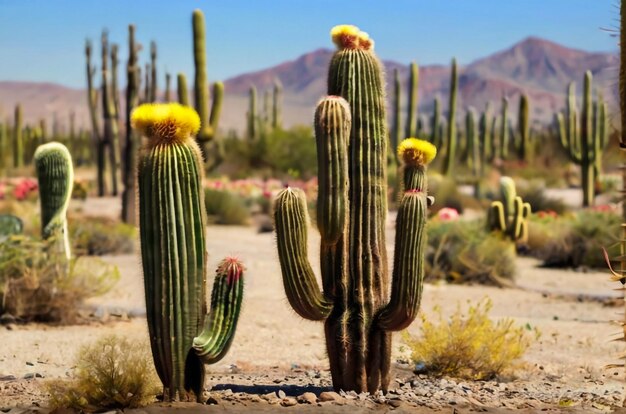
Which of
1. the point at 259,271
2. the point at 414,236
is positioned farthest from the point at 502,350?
the point at 259,271

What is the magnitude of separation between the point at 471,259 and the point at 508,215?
2069 millimetres

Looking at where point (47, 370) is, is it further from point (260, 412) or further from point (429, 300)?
point (429, 300)

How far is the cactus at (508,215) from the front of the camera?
1877cm

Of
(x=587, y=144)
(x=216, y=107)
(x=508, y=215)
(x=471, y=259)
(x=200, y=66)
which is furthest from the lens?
(x=587, y=144)

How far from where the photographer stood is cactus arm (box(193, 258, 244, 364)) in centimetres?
738

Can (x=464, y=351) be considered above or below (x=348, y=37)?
below

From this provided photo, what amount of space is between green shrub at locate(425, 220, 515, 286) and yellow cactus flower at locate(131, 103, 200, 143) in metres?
10.1

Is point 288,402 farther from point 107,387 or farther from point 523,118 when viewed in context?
point 523,118

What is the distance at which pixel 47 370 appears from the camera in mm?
9875

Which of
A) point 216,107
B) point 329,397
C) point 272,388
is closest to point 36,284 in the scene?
point 272,388

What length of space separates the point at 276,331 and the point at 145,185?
5654 millimetres

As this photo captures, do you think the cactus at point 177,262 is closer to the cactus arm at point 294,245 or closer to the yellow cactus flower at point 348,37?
the cactus arm at point 294,245

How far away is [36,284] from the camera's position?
12.3 meters

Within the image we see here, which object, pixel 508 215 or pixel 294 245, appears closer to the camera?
pixel 294 245
